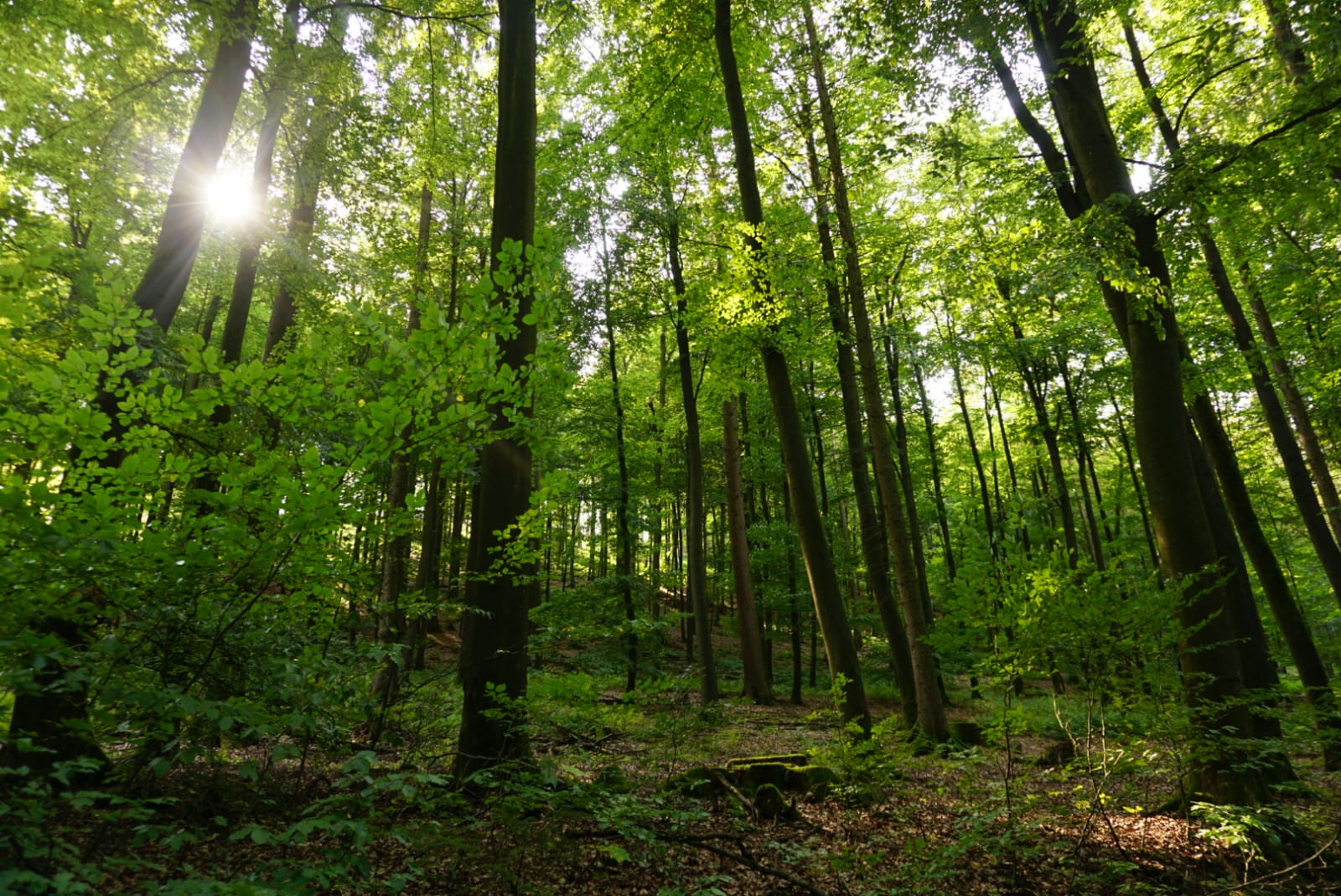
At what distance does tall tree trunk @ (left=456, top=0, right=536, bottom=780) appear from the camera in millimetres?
3979

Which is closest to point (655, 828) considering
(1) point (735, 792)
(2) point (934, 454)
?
(1) point (735, 792)

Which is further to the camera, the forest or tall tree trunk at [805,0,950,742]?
tall tree trunk at [805,0,950,742]

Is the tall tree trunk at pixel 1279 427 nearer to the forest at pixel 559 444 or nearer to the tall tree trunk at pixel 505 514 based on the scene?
the forest at pixel 559 444

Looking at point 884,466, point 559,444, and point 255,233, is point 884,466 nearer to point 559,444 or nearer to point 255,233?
point 559,444

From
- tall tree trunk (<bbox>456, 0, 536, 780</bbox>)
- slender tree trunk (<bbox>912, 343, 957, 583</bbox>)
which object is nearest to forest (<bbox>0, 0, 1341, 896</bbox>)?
tall tree trunk (<bbox>456, 0, 536, 780</bbox>)

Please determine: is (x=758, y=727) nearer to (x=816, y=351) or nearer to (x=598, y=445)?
(x=816, y=351)

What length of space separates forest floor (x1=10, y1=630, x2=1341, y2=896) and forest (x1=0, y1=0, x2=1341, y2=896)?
0.18ft

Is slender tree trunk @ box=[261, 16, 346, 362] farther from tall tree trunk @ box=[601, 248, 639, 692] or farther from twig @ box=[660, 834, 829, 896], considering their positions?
twig @ box=[660, 834, 829, 896]

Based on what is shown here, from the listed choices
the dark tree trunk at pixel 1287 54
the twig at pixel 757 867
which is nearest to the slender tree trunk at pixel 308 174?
the twig at pixel 757 867

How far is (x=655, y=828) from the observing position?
4.35 m

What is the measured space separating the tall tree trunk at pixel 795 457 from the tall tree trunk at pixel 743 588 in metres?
5.64

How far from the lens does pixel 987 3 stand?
6160mm

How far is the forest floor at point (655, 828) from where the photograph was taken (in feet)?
9.17

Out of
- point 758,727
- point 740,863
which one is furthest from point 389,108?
point 758,727
